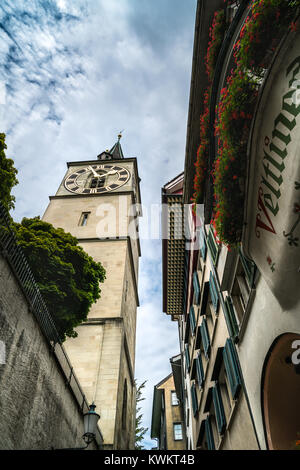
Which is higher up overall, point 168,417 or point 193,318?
point 168,417

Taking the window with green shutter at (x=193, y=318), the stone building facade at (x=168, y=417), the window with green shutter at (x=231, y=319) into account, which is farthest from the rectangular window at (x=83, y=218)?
the stone building facade at (x=168, y=417)

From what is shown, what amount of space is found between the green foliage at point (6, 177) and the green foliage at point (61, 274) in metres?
1.39

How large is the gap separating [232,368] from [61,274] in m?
5.68

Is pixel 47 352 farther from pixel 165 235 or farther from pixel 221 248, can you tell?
pixel 165 235

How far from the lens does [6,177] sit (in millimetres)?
8453

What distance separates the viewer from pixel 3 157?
27.9 ft

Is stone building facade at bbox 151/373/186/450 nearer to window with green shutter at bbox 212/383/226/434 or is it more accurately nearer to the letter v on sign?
window with green shutter at bbox 212/383/226/434

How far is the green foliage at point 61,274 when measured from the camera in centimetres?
954

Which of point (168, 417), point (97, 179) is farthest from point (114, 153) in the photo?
point (168, 417)

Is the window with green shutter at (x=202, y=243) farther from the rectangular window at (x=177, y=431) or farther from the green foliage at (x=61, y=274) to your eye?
the rectangular window at (x=177, y=431)

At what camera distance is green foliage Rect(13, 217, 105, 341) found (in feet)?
31.3

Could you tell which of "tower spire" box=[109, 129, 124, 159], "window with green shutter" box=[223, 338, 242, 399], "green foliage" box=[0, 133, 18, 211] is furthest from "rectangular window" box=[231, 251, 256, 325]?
"tower spire" box=[109, 129, 124, 159]

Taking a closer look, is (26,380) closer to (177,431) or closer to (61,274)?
(61,274)
